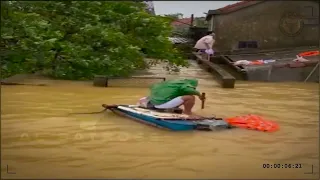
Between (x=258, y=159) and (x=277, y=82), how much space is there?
8713 mm

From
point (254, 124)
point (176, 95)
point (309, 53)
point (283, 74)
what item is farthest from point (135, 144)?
point (309, 53)

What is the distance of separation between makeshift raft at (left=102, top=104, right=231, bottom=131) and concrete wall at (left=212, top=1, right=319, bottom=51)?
9909mm

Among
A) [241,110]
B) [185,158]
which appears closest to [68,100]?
[241,110]

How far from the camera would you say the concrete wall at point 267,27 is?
1506cm

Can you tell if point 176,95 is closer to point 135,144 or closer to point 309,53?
point 135,144

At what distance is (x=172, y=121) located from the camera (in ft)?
18.7

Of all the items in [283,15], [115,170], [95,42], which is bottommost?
[115,170]

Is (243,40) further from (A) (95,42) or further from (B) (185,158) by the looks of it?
(B) (185,158)

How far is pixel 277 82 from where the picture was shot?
1288 cm

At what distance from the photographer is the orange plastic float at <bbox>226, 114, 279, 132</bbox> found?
19.8ft

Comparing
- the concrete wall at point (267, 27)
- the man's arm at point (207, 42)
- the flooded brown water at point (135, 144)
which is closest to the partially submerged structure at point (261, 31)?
the concrete wall at point (267, 27)

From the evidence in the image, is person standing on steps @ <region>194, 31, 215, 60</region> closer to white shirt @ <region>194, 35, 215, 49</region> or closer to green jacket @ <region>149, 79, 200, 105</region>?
white shirt @ <region>194, 35, 215, 49</region>

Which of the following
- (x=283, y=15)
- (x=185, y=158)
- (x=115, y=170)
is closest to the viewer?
(x=115, y=170)

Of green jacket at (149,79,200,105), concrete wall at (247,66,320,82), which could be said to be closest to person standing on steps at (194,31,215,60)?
concrete wall at (247,66,320,82)
